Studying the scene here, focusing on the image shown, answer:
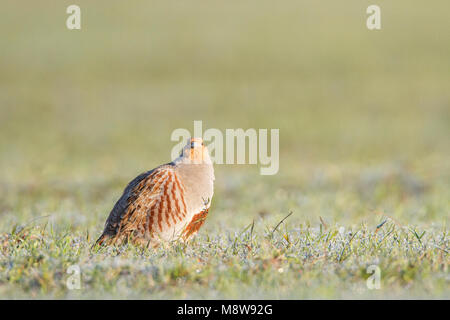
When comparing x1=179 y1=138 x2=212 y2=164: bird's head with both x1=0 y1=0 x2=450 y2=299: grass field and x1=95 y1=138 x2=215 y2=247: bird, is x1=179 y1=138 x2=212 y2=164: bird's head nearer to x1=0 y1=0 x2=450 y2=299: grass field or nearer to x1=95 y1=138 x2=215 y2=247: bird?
x1=95 y1=138 x2=215 y2=247: bird

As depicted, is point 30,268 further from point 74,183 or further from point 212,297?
point 74,183

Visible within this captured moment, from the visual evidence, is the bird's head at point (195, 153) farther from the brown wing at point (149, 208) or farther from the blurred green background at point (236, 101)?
the blurred green background at point (236, 101)

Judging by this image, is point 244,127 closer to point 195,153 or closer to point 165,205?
point 195,153

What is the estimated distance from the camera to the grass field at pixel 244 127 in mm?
4410

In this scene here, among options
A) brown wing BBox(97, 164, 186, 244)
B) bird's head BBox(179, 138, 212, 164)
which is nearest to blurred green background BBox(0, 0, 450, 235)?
brown wing BBox(97, 164, 186, 244)

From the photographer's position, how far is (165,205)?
17.2ft

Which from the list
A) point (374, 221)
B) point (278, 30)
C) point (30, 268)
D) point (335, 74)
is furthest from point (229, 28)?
point (30, 268)

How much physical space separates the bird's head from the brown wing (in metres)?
0.22

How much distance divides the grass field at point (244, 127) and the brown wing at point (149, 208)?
26 centimetres

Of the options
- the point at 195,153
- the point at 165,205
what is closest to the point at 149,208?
the point at 165,205

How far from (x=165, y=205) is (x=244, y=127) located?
12.4m

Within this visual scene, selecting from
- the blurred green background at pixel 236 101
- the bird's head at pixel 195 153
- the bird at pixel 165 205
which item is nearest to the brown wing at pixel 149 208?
the bird at pixel 165 205

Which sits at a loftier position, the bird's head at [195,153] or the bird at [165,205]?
the bird's head at [195,153]
